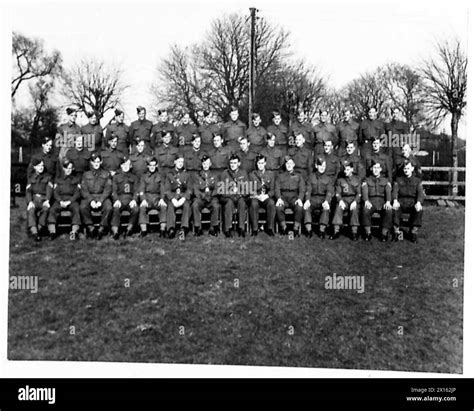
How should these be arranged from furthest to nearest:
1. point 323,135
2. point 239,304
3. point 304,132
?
point 304,132 → point 323,135 → point 239,304

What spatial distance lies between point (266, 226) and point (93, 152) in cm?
296

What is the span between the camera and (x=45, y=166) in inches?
295

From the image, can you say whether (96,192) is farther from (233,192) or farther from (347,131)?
(347,131)

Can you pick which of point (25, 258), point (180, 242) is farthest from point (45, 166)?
point (180, 242)

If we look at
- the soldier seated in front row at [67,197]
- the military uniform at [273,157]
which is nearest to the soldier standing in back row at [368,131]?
the military uniform at [273,157]

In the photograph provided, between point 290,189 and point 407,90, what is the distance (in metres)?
3.49

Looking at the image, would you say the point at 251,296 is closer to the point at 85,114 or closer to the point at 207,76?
the point at 85,114

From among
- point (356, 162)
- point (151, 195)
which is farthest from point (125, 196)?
point (356, 162)

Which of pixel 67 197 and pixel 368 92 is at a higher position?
pixel 368 92

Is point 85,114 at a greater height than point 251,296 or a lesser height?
greater

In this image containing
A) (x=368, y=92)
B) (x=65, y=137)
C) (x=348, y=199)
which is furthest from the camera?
(x=368, y=92)

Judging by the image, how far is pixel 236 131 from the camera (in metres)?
8.22

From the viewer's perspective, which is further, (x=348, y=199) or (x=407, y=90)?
(x=407, y=90)

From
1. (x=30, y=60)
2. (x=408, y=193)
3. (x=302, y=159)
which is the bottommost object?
(x=408, y=193)
